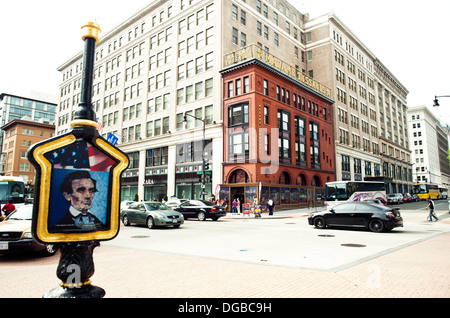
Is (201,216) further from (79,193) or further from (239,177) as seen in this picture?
(79,193)

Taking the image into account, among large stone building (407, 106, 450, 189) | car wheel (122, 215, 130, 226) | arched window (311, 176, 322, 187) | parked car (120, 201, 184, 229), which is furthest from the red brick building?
large stone building (407, 106, 450, 189)

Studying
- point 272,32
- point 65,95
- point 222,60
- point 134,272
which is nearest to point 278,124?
point 222,60

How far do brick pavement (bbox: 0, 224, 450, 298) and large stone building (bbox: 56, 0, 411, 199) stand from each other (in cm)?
2651

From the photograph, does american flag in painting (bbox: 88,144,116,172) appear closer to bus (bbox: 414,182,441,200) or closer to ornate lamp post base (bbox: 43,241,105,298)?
ornate lamp post base (bbox: 43,241,105,298)

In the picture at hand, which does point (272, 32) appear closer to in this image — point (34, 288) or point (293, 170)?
point (293, 170)

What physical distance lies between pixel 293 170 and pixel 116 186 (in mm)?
36770

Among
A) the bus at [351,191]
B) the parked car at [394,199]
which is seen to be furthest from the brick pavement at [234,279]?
the parked car at [394,199]

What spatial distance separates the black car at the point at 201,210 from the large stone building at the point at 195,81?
10109 mm

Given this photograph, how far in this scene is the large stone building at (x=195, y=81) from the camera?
3891 centimetres

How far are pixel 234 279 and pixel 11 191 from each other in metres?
27.9

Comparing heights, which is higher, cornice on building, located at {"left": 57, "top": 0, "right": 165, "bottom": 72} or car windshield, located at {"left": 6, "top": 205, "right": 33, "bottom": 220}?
cornice on building, located at {"left": 57, "top": 0, "right": 165, "bottom": 72}

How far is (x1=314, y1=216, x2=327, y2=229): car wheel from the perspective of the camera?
1711 centimetres

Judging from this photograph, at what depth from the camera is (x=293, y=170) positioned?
127 ft

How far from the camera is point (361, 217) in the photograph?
1562 centimetres
